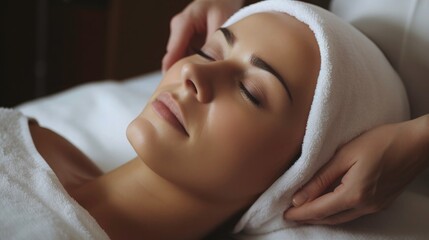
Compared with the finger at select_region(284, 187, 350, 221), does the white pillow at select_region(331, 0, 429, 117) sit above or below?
above

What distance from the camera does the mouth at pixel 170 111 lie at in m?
0.89

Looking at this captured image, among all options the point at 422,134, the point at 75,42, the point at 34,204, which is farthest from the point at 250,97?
the point at 75,42

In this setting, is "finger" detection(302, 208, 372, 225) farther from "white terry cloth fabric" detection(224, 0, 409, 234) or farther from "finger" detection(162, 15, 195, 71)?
"finger" detection(162, 15, 195, 71)

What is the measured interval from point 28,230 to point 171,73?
1.28ft

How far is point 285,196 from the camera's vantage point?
0.92m

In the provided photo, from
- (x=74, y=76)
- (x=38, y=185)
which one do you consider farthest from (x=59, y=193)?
(x=74, y=76)

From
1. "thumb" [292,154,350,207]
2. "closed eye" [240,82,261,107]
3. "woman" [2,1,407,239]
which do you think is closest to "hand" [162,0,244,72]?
"woman" [2,1,407,239]

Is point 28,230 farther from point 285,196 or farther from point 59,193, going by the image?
point 285,196

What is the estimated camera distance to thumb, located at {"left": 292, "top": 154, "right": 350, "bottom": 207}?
0.88 m

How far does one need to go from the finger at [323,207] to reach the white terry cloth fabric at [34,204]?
33 cm

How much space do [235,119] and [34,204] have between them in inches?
13.8

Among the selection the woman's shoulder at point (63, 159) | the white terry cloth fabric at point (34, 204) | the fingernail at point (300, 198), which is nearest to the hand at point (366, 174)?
the fingernail at point (300, 198)

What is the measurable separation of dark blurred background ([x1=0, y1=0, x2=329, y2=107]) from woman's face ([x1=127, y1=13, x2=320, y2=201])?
166 centimetres

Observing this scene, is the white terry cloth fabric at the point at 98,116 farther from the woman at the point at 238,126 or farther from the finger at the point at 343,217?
the finger at the point at 343,217
